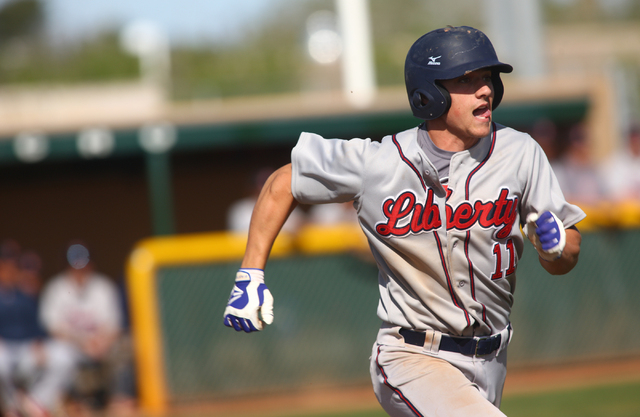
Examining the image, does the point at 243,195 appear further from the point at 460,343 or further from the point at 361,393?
the point at 460,343

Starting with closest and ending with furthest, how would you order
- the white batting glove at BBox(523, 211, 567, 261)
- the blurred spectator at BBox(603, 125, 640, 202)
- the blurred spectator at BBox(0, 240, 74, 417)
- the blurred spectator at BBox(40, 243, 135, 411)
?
the white batting glove at BBox(523, 211, 567, 261)
the blurred spectator at BBox(0, 240, 74, 417)
the blurred spectator at BBox(40, 243, 135, 411)
the blurred spectator at BBox(603, 125, 640, 202)

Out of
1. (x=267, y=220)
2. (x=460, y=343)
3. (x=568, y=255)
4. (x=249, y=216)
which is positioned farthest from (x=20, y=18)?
(x=568, y=255)

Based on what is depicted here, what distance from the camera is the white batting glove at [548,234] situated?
2459 mm

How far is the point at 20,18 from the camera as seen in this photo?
35.3 metres

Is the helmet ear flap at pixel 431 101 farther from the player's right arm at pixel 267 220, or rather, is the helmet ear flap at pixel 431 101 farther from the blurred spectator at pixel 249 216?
the blurred spectator at pixel 249 216

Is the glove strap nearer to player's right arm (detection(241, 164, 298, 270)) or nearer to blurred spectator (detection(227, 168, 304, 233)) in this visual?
player's right arm (detection(241, 164, 298, 270))

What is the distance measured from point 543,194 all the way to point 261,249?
1.01 m

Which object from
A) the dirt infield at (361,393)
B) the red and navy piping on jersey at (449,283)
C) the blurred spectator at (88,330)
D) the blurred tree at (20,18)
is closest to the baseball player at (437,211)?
the red and navy piping on jersey at (449,283)

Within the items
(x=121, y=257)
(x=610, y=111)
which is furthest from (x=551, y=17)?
(x=121, y=257)

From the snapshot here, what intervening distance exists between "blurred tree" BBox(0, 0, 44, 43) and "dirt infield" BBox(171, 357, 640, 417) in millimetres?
31716

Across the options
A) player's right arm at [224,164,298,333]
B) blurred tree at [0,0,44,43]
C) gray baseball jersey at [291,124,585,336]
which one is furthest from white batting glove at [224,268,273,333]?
blurred tree at [0,0,44,43]

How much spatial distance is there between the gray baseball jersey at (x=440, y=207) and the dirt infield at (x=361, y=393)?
3.88 m

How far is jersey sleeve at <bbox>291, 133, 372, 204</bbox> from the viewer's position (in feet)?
8.73

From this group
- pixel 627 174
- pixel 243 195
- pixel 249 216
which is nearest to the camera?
pixel 249 216
